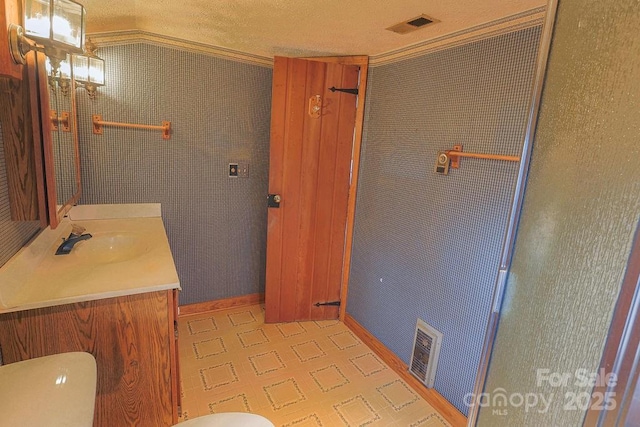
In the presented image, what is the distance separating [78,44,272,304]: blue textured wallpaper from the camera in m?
2.12

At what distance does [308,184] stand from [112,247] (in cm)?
130

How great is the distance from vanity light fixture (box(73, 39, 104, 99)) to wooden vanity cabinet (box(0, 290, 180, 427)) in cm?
133

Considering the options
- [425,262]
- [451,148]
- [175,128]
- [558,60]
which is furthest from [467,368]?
[175,128]

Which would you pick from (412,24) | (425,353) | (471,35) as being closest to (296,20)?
(412,24)

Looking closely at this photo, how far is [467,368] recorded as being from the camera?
172 centimetres

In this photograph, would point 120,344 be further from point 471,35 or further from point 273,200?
point 471,35

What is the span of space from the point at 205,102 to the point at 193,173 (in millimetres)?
516

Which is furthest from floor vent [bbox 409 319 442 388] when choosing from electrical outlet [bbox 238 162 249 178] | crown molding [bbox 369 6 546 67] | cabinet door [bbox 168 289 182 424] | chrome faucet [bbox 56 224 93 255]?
chrome faucet [bbox 56 224 93 255]

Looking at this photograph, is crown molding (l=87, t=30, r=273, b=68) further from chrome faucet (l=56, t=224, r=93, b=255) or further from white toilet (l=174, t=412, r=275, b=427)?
white toilet (l=174, t=412, r=275, b=427)

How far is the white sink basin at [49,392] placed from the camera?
74 centimetres

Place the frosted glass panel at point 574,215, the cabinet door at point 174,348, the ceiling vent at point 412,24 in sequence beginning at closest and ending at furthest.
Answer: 1. the frosted glass panel at point 574,215
2. the cabinet door at point 174,348
3. the ceiling vent at point 412,24

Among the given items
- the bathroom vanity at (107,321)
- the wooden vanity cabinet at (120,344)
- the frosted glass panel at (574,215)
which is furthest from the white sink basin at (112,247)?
the frosted glass panel at (574,215)

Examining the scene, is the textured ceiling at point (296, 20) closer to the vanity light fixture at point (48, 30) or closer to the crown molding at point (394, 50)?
the crown molding at point (394, 50)

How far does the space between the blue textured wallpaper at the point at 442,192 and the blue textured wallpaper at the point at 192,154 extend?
899 mm
